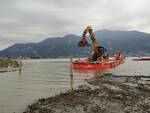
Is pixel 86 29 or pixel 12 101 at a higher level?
pixel 86 29

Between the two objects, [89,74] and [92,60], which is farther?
[92,60]

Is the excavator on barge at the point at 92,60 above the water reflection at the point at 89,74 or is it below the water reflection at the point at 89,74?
above

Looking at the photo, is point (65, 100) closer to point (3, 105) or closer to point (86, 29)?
point (3, 105)

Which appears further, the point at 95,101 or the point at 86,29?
the point at 86,29

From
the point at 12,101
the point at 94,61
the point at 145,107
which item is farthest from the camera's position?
the point at 94,61

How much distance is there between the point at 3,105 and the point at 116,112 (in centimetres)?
850

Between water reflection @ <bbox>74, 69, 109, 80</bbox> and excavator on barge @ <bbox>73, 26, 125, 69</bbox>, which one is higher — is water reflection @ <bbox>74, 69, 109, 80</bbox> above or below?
below

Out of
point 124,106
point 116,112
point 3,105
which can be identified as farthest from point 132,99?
point 3,105

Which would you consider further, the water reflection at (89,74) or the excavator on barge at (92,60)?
the excavator on barge at (92,60)

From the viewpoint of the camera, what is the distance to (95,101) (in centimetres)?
1769

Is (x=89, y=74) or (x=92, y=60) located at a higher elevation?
(x=92, y=60)

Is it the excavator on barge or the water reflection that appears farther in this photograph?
the excavator on barge

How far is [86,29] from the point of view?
64.5m

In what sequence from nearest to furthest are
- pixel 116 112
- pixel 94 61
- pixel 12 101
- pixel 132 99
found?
pixel 116 112, pixel 132 99, pixel 12 101, pixel 94 61
